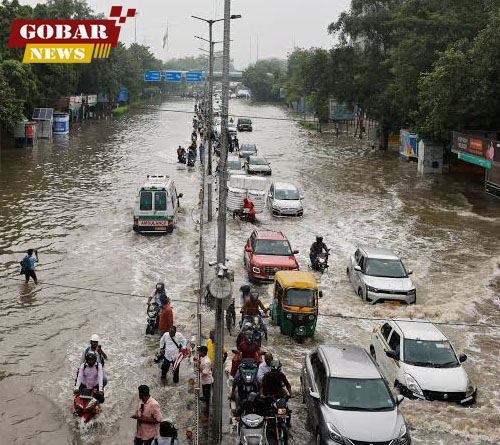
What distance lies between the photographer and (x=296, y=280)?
17.7 meters

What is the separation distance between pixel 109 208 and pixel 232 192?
664cm

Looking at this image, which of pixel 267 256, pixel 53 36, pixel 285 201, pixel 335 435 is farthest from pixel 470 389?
pixel 53 36

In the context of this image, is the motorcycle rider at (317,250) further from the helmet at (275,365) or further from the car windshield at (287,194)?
the helmet at (275,365)

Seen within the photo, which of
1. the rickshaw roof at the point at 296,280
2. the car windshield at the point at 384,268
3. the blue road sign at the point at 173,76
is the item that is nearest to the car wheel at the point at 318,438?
the rickshaw roof at the point at 296,280

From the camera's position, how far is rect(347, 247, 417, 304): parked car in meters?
20.1

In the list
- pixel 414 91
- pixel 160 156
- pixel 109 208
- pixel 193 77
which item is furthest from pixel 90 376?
pixel 193 77

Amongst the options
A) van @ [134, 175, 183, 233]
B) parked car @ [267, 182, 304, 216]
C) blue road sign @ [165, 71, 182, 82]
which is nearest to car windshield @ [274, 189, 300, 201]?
parked car @ [267, 182, 304, 216]

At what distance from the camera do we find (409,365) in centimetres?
1421

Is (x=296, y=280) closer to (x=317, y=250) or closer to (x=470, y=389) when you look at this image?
(x=470, y=389)

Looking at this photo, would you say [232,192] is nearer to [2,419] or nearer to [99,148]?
[2,419]

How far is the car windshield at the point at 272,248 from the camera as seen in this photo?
2261 cm

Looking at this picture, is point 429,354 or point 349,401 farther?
point 429,354

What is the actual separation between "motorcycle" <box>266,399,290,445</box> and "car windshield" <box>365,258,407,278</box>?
10034mm

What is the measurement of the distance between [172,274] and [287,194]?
12105 millimetres
